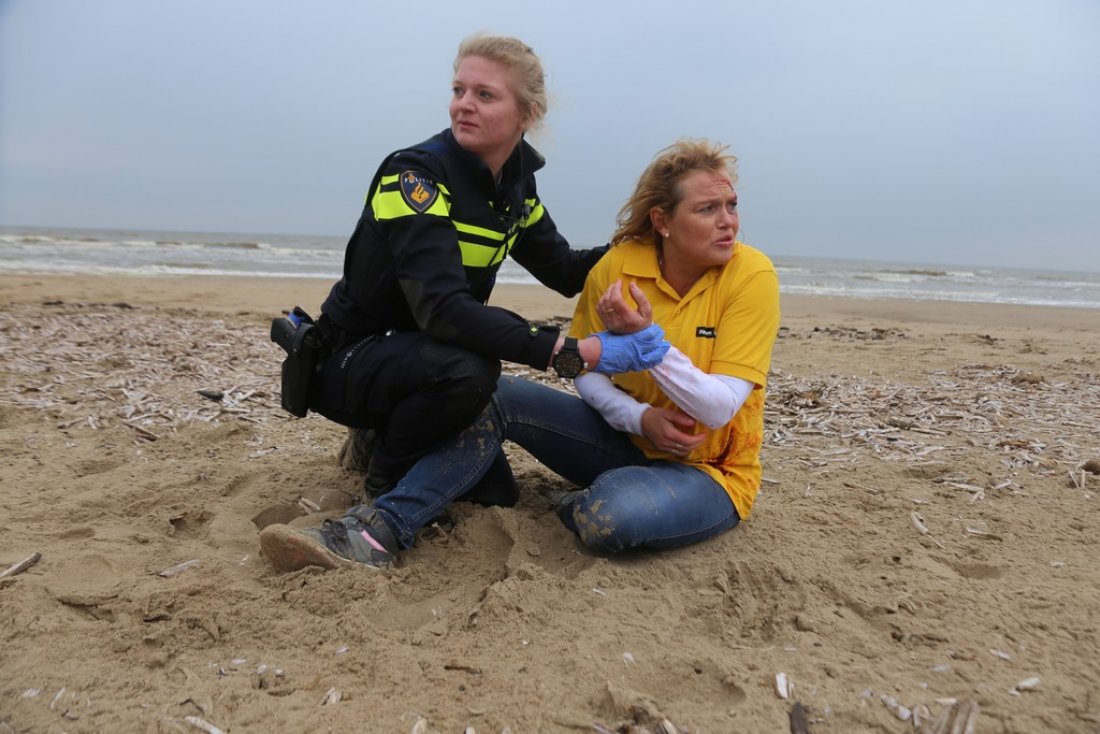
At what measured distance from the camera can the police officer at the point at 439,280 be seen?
8.87ft

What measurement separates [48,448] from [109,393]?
1002mm

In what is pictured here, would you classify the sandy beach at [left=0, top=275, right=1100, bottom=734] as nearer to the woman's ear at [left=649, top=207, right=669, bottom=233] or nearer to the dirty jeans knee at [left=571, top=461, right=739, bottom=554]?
the dirty jeans knee at [left=571, top=461, right=739, bottom=554]

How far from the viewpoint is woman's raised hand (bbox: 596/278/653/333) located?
8.87ft

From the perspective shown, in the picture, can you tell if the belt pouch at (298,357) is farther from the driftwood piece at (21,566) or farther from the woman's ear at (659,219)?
the woman's ear at (659,219)

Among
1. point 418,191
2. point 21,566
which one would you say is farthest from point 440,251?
point 21,566

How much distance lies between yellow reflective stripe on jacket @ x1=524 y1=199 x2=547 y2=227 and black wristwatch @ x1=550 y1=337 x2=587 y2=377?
884 millimetres

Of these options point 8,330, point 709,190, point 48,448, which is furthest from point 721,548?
point 8,330

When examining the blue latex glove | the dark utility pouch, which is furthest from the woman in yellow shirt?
the dark utility pouch

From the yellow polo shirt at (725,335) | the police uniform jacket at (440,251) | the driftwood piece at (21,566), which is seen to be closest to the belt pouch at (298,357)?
the police uniform jacket at (440,251)

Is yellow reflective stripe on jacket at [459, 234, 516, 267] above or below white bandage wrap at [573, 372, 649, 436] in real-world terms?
above

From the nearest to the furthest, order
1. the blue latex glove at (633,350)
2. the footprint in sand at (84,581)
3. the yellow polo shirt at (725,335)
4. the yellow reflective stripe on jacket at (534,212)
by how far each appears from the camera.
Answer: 1. the footprint in sand at (84,581)
2. the blue latex glove at (633,350)
3. the yellow polo shirt at (725,335)
4. the yellow reflective stripe on jacket at (534,212)

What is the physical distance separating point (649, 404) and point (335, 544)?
125cm

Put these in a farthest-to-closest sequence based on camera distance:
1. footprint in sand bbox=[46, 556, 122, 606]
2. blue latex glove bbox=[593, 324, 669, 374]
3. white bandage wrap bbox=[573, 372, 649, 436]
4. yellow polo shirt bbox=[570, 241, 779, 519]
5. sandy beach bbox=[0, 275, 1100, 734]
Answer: white bandage wrap bbox=[573, 372, 649, 436], yellow polo shirt bbox=[570, 241, 779, 519], blue latex glove bbox=[593, 324, 669, 374], footprint in sand bbox=[46, 556, 122, 606], sandy beach bbox=[0, 275, 1100, 734]

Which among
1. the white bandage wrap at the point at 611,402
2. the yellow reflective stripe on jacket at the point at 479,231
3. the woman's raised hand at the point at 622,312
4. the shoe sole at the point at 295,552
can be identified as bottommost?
the shoe sole at the point at 295,552
